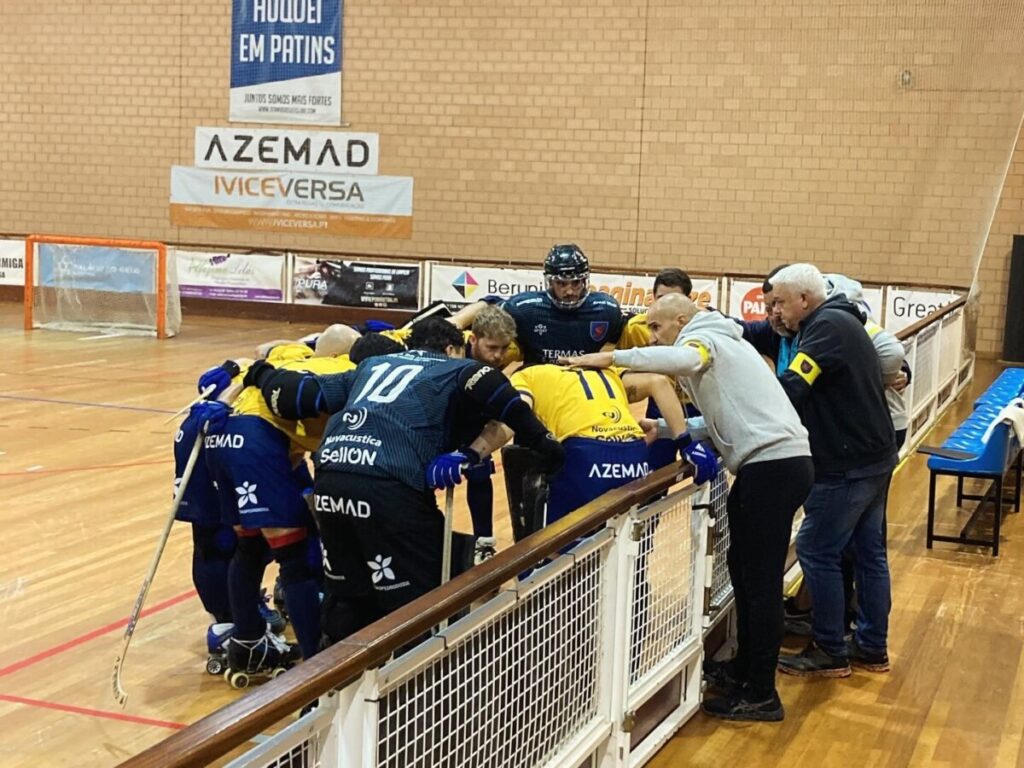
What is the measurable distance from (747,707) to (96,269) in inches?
585

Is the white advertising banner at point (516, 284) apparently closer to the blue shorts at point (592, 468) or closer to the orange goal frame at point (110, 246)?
the orange goal frame at point (110, 246)

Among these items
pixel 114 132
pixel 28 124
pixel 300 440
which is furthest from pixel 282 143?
pixel 300 440

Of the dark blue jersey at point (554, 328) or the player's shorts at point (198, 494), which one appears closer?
the player's shorts at point (198, 494)

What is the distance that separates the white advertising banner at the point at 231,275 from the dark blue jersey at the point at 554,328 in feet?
43.5

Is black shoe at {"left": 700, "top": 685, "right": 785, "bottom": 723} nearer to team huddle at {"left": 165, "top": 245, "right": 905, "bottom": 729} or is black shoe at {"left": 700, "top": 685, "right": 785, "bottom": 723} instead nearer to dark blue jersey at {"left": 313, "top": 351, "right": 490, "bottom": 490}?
team huddle at {"left": 165, "top": 245, "right": 905, "bottom": 729}

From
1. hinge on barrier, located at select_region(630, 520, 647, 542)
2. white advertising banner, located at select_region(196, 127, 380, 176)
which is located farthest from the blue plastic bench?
white advertising banner, located at select_region(196, 127, 380, 176)

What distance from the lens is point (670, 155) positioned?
63.3 ft

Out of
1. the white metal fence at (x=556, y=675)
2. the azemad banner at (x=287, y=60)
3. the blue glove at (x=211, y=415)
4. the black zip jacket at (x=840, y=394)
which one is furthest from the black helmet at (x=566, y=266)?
the azemad banner at (x=287, y=60)

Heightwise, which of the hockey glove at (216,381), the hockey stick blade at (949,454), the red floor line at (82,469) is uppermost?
the hockey glove at (216,381)

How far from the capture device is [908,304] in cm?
1662

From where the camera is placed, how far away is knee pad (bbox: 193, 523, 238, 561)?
5.73m

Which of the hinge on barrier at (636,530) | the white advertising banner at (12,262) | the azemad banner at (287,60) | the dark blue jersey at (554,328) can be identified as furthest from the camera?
the white advertising banner at (12,262)

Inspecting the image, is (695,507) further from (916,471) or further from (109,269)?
(109,269)

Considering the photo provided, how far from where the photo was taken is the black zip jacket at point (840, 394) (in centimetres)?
523
